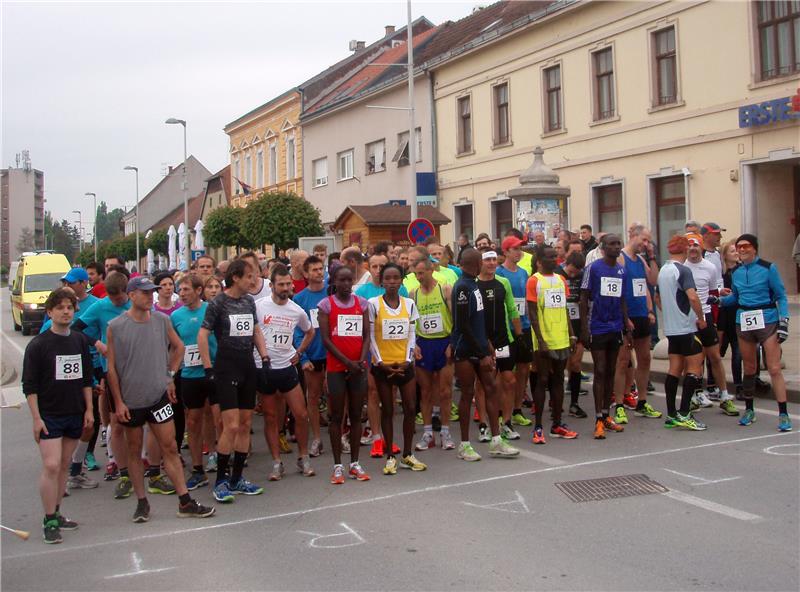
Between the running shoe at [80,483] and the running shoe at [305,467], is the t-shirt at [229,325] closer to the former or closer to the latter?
the running shoe at [305,467]

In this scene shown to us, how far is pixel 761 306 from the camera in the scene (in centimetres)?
945

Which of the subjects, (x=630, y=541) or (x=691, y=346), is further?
(x=691, y=346)

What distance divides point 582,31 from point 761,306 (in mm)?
18127

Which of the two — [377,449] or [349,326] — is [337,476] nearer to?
[377,449]

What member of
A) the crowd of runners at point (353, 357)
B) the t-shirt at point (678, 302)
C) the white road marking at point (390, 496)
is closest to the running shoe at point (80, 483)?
the crowd of runners at point (353, 357)

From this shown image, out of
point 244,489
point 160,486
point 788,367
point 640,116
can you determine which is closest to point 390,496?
point 244,489

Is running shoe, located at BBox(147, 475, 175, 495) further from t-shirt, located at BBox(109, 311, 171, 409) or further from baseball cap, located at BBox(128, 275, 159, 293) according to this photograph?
baseball cap, located at BBox(128, 275, 159, 293)

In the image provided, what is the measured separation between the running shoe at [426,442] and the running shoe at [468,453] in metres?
0.56

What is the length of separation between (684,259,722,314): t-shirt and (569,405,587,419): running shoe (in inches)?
72.7

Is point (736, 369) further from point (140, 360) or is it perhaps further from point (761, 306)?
point (140, 360)

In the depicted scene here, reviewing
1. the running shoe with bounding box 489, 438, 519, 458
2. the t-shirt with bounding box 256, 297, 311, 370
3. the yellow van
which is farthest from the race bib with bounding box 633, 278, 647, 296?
the yellow van

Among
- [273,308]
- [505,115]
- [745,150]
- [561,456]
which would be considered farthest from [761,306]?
[505,115]

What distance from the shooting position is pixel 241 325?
24.4ft

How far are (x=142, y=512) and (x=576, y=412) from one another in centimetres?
534
